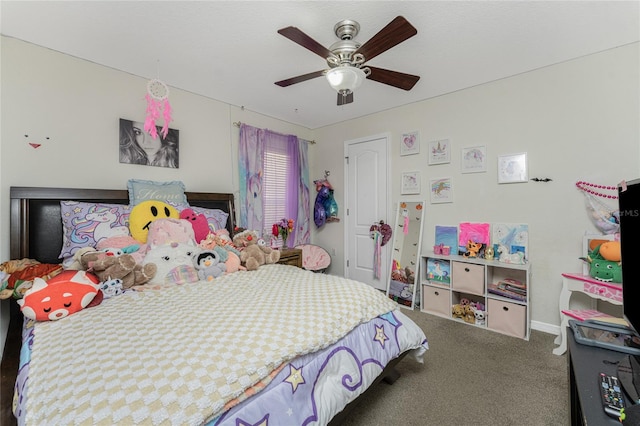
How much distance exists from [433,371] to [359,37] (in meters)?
2.51

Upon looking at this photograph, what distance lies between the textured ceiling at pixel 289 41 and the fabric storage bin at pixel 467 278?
6.22ft

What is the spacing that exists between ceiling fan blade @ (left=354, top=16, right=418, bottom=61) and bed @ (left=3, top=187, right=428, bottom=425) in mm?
1473

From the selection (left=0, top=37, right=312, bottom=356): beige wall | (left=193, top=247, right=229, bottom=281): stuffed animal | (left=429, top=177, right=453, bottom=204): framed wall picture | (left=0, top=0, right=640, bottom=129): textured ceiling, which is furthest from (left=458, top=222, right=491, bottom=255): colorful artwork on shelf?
(left=0, top=37, right=312, bottom=356): beige wall

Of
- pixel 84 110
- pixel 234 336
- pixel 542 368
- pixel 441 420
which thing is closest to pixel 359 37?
pixel 234 336

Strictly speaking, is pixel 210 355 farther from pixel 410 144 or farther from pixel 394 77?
pixel 410 144

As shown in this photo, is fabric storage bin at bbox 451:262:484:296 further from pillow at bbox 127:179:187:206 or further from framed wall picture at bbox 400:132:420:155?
pillow at bbox 127:179:187:206

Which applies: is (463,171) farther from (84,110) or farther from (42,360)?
(84,110)

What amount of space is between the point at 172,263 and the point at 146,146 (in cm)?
146

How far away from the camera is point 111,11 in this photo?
1723mm

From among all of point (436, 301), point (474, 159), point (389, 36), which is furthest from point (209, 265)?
point (474, 159)

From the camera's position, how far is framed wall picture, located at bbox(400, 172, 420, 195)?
328 cm

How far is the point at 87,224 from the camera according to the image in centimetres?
205

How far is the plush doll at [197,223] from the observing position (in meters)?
2.37

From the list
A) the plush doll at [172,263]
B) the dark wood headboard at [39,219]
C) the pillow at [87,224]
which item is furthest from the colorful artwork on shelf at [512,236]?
the dark wood headboard at [39,219]
